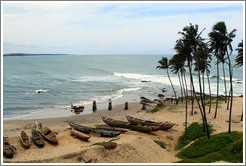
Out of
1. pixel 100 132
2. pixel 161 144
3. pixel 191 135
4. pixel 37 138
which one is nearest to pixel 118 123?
pixel 100 132

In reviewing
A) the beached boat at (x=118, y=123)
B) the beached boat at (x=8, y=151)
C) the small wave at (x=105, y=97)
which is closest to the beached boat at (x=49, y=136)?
the beached boat at (x=8, y=151)

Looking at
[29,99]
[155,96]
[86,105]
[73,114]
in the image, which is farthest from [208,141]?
[29,99]

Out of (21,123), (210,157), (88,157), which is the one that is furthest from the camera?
(21,123)

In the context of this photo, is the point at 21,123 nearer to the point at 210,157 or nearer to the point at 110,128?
the point at 110,128

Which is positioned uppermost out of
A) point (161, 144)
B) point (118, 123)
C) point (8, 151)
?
point (118, 123)

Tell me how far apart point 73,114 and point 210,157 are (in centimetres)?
2891

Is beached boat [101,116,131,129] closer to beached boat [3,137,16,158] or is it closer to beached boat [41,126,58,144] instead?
beached boat [41,126,58,144]

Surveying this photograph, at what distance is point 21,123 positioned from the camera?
117 feet

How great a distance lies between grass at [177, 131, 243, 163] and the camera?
1761 cm

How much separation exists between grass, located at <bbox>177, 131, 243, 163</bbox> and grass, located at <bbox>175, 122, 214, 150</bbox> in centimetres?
239

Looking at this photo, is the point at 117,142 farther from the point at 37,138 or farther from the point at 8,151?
the point at 8,151

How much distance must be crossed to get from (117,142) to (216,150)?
983 cm

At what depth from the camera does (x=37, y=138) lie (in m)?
26.1

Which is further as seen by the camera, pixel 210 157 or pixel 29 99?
pixel 29 99
